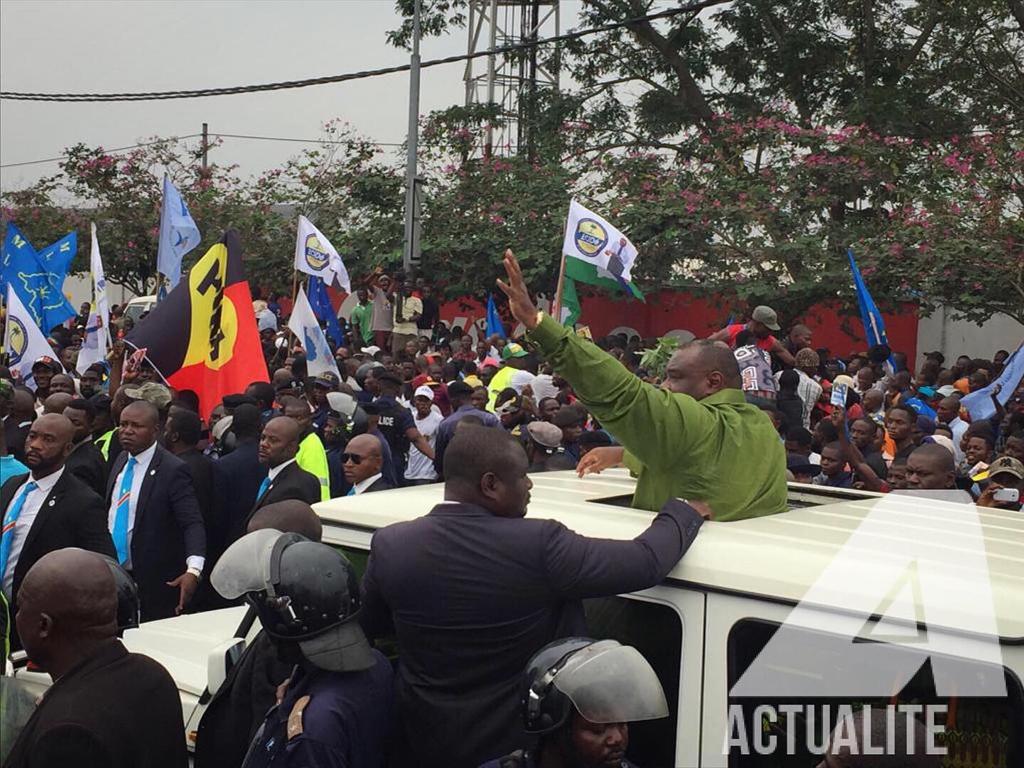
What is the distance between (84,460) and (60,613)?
13.7ft

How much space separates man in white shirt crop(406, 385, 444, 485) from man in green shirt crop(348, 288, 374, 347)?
835 centimetres

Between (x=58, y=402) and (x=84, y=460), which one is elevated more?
(x=58, y=402)

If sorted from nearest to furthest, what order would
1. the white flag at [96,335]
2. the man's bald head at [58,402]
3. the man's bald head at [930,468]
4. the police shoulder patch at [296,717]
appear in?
the police shoulder patch at [296,717], the man's bald head at [930,468], the man's bald head at [58,402], the white flag at [96,335]

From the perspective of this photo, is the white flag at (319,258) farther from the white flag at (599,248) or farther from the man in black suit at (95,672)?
the man in black suit at (95,672)

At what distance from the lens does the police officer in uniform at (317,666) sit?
2.98 metres

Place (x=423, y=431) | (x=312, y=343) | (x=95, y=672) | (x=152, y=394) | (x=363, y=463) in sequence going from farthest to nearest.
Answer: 1. (x=312, y=343)
2. (x=423, y=431)
3. (x=152, y=394)
4. (x=363, y=463)
5. (x=95, y=672)

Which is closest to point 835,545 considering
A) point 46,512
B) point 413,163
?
point 46,512

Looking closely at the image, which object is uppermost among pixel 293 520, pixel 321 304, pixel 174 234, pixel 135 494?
pixel 174 234

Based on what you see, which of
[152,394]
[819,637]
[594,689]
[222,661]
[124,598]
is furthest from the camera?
[152,394]

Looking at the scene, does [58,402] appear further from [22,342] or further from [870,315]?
[870,315]

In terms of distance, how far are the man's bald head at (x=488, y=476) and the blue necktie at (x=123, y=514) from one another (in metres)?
3.68

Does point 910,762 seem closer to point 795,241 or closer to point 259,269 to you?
point 795,241

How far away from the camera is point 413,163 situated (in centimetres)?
1809

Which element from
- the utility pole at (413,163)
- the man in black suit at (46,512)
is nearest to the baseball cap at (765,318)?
the man in black suit at (46,512)
